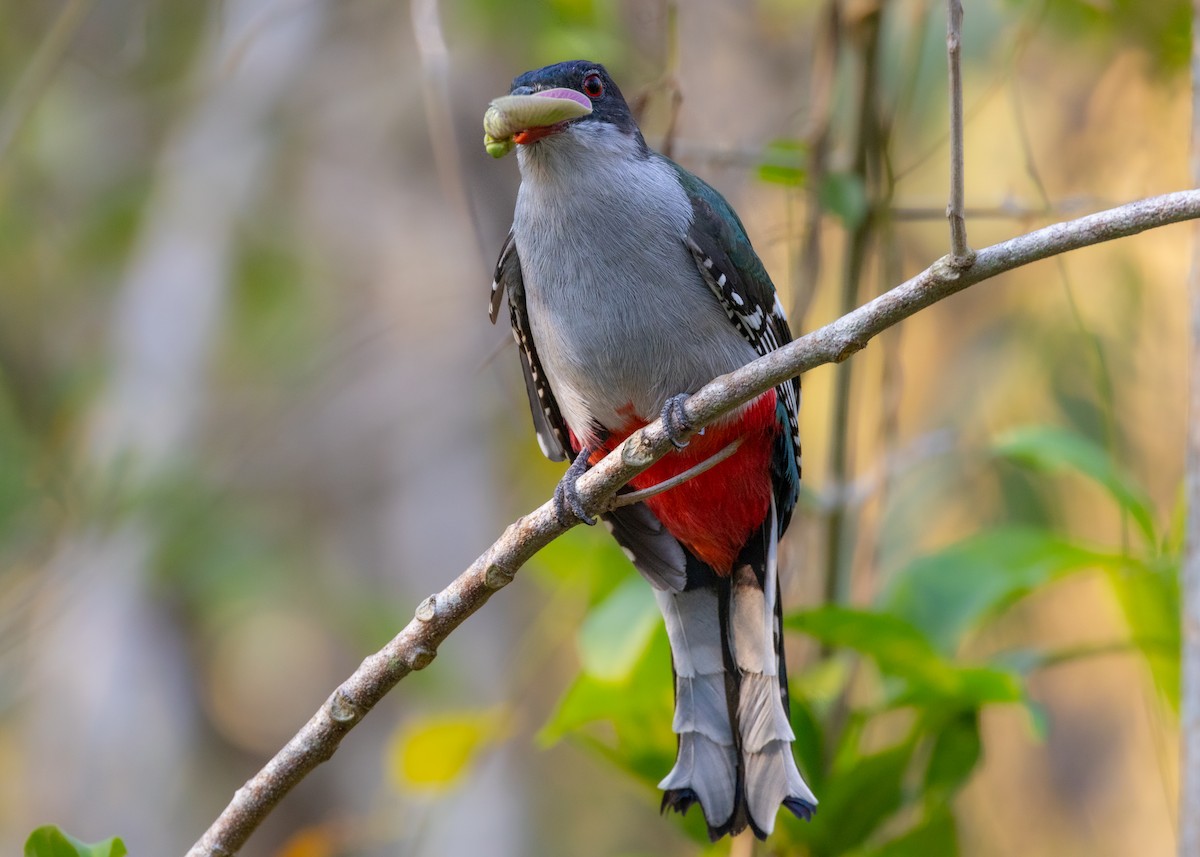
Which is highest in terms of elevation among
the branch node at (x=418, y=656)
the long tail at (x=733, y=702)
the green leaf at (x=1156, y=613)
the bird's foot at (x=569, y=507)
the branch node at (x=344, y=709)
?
the bird's foot at (x=569, y=507)

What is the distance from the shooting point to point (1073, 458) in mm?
3443

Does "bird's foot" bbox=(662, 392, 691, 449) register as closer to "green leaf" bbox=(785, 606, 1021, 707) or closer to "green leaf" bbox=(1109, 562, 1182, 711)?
"green leaf" bbox=(785, 606, 1021, 707)

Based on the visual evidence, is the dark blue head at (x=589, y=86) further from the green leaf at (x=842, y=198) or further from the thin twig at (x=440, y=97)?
the green leaf at (x=842, y=198)

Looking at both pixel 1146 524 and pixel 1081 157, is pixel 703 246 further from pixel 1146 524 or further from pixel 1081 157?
pixel 1081 157

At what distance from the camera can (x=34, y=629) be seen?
4.92m

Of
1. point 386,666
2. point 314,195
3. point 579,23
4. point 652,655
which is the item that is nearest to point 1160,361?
point 579,23

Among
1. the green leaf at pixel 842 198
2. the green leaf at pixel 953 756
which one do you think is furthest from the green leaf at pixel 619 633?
the green leaf at pixel 842 198

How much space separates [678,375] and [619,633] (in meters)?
0.75

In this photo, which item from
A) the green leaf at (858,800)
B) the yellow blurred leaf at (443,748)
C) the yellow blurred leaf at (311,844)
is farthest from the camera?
the yellow blurred leaf at (443,748)

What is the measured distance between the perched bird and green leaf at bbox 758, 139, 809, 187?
1.99ft

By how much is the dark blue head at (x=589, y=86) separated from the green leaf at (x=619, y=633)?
3.98 feet

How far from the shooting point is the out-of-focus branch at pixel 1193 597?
9.36ft

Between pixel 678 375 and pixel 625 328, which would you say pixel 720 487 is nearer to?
pixel 678 375

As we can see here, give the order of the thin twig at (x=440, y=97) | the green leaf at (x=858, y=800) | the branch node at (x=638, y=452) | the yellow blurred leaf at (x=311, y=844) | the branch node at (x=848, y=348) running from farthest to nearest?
1. the yellow blurred leaf at (x=311, y=844)
2. the green leaf at (x=858, y=800)
3. the thin twig at (x=440, y=97)
4. the branch node at (x=638, y=452)
5. the branch node at (x=848, y=348)
